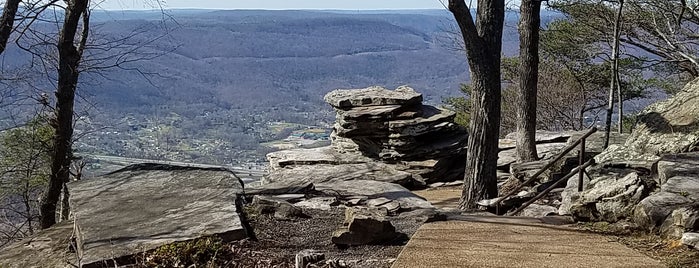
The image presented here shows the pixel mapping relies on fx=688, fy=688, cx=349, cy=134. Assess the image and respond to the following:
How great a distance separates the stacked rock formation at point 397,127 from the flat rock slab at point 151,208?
7.69 meters

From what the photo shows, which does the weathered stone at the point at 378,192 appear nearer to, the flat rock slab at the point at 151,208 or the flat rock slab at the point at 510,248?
the flat rock slab at the point at 510,248

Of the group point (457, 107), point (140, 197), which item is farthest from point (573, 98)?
point (140, 197)

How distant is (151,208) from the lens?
6.50 metres

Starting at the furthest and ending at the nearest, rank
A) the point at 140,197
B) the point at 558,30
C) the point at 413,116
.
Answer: the point at 558,30 < the point at 413,116 < the point at 140,197

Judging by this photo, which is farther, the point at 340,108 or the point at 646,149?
the point at 340,108

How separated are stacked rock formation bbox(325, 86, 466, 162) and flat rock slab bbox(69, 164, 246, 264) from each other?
7687 millimetres

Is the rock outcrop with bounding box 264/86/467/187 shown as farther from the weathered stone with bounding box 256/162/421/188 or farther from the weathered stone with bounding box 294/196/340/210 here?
the weathered stone with bounding box 294/196/340/210

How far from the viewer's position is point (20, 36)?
9992 mm

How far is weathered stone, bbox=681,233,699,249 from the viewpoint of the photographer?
5.58 metres

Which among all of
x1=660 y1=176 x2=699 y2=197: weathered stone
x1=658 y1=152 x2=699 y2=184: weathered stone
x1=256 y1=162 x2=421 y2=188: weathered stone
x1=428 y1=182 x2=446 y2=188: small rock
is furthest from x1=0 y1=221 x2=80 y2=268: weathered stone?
x1=428 y1=182 x2=446 y2=188: small rock

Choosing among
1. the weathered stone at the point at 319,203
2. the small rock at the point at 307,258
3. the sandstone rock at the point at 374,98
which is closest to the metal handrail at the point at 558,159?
the weathered stone at the point at 319,203

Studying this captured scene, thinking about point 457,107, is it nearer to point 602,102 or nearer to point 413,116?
point 602,102

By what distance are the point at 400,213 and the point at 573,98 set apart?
2104cm

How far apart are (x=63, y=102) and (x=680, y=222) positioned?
30.6 feet
